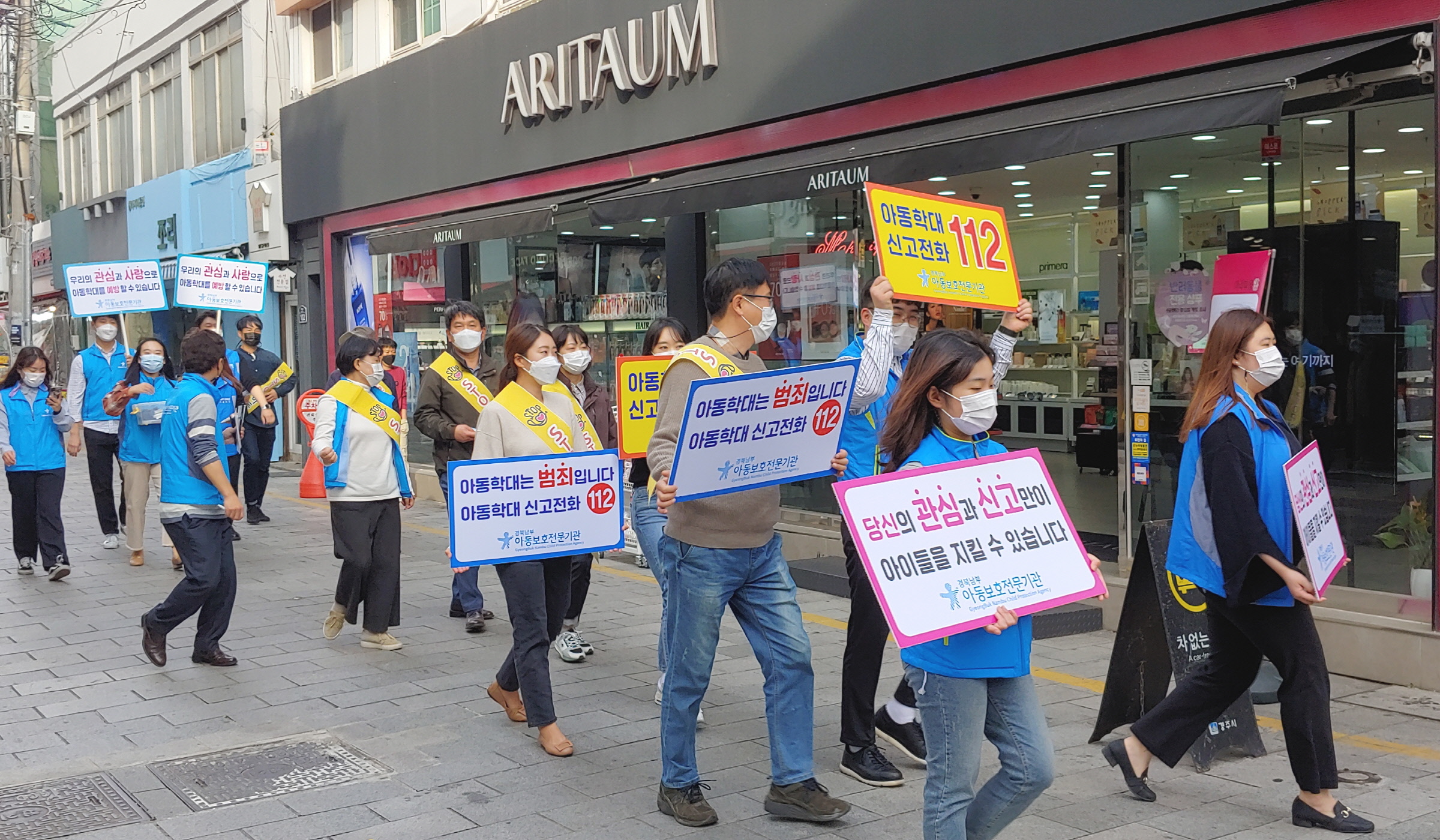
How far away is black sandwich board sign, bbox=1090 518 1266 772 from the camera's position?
5336mm

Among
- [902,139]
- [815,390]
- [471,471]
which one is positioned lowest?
[471,471]

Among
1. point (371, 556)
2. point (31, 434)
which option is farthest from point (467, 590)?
point (31, 434)

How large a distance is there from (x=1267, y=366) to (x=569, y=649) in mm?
4055

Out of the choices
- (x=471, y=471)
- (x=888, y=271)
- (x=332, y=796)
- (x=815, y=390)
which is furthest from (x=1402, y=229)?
(x=332, y=796)

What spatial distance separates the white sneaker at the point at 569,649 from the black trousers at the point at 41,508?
5.13 m

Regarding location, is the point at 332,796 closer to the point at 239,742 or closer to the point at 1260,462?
the point at 239,742

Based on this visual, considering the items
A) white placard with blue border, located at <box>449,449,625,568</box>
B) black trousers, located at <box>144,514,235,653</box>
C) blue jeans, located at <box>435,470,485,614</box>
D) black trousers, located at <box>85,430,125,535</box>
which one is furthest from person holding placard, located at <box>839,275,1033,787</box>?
black trousers, located at <box>85,430,125,535</box>

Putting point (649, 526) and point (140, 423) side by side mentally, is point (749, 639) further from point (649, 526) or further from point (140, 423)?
point (140, 423)

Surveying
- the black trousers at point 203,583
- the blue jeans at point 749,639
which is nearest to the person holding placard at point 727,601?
the blue jeans at point 749,639

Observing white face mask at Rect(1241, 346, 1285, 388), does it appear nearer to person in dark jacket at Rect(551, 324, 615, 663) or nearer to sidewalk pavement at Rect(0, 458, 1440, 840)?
sidewalk pavement at Rect(0, 458, 1440, 840)

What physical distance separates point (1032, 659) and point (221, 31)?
60.6 ft

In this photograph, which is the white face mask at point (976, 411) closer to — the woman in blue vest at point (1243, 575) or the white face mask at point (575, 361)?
the woman in blue vest at point (1243, 575)

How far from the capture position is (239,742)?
582 cm

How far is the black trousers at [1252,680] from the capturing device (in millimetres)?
4480
